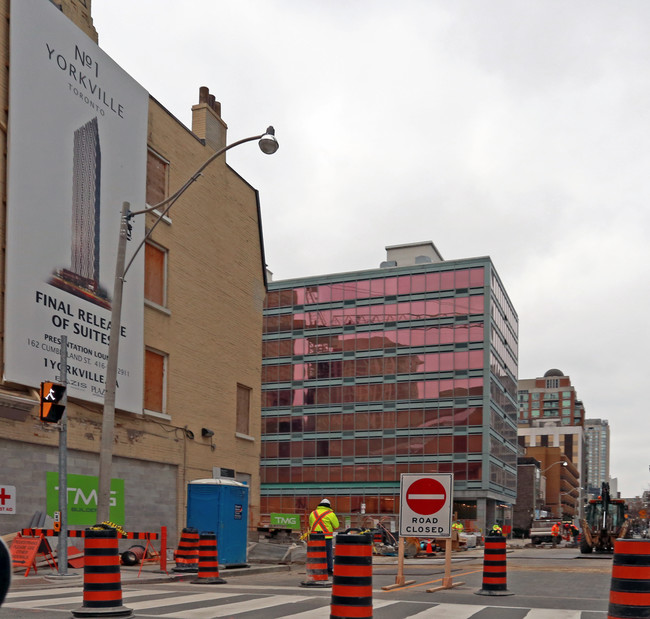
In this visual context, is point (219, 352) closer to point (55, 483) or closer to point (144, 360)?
point (144, 360)

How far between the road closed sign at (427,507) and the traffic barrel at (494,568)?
76cm

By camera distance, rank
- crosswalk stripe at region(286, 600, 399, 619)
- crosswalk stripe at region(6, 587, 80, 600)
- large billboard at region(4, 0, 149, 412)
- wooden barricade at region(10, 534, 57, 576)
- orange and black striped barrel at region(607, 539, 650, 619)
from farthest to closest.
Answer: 1. large billboard at region(4, 0, 149, 412)
2. wooden barricade at region(10, 534, 57, 576)
3. crosswalk stripe at region(6, 587, 80, 600)
4. crosswalk stripe at region(286, 600, 399, 619)
5. orange and black striped barrel at region(607, 539, 650, 619)

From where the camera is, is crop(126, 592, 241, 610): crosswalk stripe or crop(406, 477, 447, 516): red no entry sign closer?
crop(126, 592, 241, 610): crosswalk stripe

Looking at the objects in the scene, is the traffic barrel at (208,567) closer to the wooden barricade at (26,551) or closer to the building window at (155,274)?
the wooden barricade at (26,551)

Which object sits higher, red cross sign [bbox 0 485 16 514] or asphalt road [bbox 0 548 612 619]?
red cross sign [bbox 0 485 16 514]

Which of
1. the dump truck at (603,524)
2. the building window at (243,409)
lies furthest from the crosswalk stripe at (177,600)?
the dump truck at (603,524)

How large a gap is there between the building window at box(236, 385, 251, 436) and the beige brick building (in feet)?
0.16

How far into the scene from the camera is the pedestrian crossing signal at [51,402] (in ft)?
51.8

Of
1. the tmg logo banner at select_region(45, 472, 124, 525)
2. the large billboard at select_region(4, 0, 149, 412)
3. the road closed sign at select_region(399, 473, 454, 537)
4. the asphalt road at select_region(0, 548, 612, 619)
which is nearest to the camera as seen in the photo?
the asphalt road at select_region(0, 548, 612, 619)

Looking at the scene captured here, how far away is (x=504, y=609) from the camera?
39.3 feet

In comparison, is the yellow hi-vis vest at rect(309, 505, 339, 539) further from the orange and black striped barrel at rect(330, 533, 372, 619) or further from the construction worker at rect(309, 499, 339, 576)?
the orange and black striped barrel at rect(330, 533, 372, 619)

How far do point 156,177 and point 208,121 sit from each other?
5318mm

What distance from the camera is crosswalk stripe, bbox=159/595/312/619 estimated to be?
34.4 ft

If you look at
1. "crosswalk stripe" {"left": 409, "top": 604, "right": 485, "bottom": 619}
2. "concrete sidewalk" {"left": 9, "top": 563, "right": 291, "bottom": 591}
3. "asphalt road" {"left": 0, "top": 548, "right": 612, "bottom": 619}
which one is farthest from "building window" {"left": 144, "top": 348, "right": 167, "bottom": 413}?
"crosswalk stripe" {"left": 409, "top": 604, "right": 485, "bottom": 619}
